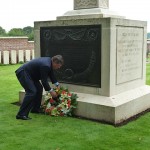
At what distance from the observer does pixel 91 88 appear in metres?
6.37

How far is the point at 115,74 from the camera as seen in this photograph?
6.20 m

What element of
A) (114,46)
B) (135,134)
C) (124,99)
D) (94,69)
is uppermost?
(114,46)

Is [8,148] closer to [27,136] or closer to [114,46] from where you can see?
[27,136]

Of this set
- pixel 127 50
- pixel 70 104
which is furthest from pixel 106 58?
pixel 70 104

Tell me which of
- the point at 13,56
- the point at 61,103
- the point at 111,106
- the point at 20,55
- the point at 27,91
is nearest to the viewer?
the point at 111,106

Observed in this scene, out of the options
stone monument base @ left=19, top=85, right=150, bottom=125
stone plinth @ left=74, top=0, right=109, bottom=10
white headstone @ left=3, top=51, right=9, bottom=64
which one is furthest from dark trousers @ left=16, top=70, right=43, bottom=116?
white headstone @ left=3, top=51, right=9, bottom=64

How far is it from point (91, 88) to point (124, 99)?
28.1 inches

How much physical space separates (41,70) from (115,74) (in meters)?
1.50

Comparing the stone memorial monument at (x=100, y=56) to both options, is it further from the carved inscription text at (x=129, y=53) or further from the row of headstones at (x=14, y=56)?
the row of headstones at (x=14, y=56)

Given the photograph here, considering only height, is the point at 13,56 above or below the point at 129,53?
below

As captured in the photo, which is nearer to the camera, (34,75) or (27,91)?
(27,91)

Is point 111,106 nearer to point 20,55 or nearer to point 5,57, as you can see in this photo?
point 5,57

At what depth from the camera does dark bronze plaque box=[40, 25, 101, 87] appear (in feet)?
20.4

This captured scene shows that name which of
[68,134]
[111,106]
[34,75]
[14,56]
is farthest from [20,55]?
[68,134]
